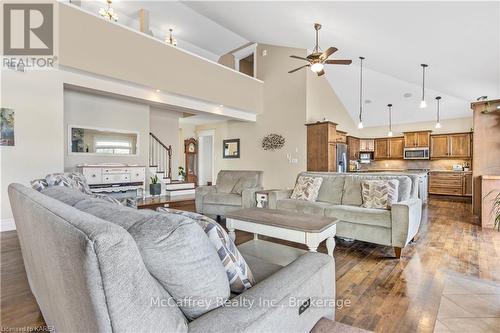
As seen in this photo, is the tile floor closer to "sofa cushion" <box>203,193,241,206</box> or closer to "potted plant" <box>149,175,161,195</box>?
"sofa cushion" <box>203,193,241,206</box>

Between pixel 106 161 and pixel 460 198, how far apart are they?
9.76 m

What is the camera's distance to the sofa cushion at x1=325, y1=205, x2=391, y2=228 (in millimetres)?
2910

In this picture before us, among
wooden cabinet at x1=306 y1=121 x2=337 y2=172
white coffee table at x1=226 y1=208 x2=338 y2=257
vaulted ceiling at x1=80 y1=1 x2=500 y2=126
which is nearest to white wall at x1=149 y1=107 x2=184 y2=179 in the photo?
vaulted ceiling at x1=80 y1=1 x2=500 y2=126

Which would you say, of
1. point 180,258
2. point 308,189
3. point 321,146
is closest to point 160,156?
point 321,146

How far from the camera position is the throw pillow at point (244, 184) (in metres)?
4.80

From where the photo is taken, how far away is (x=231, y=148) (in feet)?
27.1

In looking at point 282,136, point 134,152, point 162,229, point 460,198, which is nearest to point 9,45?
point 134,152

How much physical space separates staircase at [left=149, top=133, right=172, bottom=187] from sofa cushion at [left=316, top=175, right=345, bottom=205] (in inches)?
171

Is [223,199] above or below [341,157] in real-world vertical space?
below

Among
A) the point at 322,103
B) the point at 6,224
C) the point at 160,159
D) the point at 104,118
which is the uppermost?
the point at 322,103

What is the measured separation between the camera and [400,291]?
2.16m

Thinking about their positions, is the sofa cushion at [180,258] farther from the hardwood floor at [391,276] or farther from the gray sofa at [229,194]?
the gray sofa at [229,194]

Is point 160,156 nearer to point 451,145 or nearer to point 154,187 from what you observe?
point 154,187

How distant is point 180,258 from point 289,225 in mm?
1774
